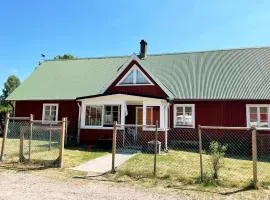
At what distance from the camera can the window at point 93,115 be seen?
1966cm

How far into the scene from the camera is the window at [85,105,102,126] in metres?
19.7

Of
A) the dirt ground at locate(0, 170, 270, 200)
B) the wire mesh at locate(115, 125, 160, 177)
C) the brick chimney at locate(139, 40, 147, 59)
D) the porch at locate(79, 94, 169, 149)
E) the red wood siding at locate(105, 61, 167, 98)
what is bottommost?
the dirt ground at locate(0, 170, 270, 200)

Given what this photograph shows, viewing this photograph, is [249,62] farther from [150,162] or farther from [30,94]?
[30,94]

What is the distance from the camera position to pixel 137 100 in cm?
1880

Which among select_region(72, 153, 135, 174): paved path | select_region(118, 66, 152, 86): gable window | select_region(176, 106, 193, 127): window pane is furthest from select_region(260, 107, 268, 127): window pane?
select_region(72, 153, 135, 174): paved path

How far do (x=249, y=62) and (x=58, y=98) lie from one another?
49.6ft

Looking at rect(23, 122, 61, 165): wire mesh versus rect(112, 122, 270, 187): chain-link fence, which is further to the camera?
rect(23, 122, 61, 165): wire mesh

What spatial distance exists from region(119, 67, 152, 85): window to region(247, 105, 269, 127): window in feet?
23.3

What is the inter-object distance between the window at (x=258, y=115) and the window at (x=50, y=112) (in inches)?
570

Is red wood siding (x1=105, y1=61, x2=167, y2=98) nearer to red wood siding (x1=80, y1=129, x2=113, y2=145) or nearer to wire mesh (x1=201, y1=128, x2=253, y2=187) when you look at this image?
red wood siding (x1=80, y1=129, x2=113, y2=145)

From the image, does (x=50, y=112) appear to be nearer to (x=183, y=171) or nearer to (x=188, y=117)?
(x=188, y=117)

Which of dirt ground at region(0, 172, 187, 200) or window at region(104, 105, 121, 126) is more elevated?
window at region(104, 105, 121, 126)

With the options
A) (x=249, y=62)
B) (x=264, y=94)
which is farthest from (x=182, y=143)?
(x=249, y=62)

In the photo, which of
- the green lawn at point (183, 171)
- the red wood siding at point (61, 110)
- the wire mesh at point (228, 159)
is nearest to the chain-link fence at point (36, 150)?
the red wood siding at point (61, 110)
